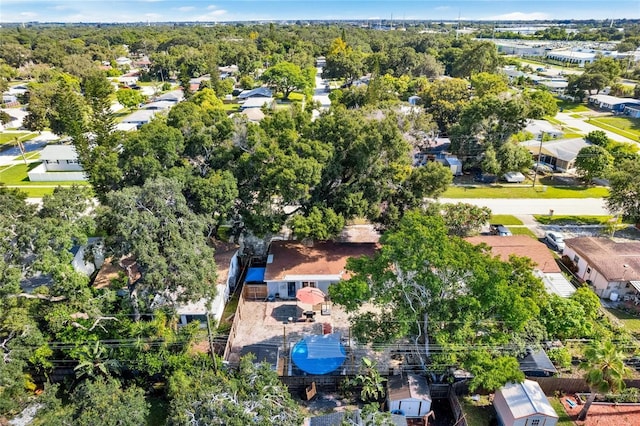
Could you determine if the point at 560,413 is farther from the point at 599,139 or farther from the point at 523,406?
the point at 599,139

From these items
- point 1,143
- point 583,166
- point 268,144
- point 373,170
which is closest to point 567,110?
point 583,166

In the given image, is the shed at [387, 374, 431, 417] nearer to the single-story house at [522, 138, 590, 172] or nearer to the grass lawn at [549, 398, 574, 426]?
the grass lawn at [549, 398, 574, 426]

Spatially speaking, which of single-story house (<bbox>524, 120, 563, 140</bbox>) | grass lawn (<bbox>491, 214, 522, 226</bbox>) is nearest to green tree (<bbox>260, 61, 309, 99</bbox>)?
single-story house (<bbox>524, 120, 563, 140</bbox>)

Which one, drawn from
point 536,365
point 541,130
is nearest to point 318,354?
point 536,365

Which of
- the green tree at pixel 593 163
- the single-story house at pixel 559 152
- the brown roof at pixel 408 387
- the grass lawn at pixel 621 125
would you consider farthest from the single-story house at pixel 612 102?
the brown roof at pixel 408 387

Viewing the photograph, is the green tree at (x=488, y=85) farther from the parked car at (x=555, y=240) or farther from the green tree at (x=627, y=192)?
the parked car at (x=555, y=240)

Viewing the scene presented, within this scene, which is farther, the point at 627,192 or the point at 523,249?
the point at 627,192
